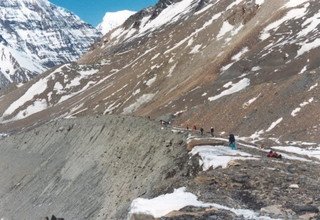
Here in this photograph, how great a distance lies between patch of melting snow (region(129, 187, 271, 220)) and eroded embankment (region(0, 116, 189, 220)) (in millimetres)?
3088

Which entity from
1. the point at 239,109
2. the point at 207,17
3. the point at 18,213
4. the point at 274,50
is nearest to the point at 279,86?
the point at 239,109

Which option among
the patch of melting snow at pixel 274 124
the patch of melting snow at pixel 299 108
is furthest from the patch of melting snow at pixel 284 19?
the patch of melting snow at pixel 274 124

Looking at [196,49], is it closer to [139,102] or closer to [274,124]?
[139,102]

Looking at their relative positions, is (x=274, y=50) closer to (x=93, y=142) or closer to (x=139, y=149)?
(x=93, y=142)

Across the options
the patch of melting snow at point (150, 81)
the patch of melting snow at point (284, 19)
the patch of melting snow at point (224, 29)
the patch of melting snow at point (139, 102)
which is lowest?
the patch of melting snow at point (139, 102)

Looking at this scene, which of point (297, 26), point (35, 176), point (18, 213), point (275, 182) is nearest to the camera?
point (275, 182)

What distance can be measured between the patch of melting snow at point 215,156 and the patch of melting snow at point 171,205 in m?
7.97

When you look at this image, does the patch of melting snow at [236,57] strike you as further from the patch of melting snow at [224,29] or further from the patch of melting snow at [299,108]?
the patch of melting snow at [224,29]

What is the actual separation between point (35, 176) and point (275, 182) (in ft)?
143

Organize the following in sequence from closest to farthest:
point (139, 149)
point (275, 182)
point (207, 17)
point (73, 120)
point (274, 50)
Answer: point (275, 182) → point (139, 149) → point (73, 120) → point (274, 50) → point (207, 17)

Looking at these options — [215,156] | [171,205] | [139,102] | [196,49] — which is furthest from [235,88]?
[196,49]

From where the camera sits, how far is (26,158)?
243 feet

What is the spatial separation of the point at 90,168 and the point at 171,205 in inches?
1299

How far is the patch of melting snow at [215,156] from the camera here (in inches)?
1245
